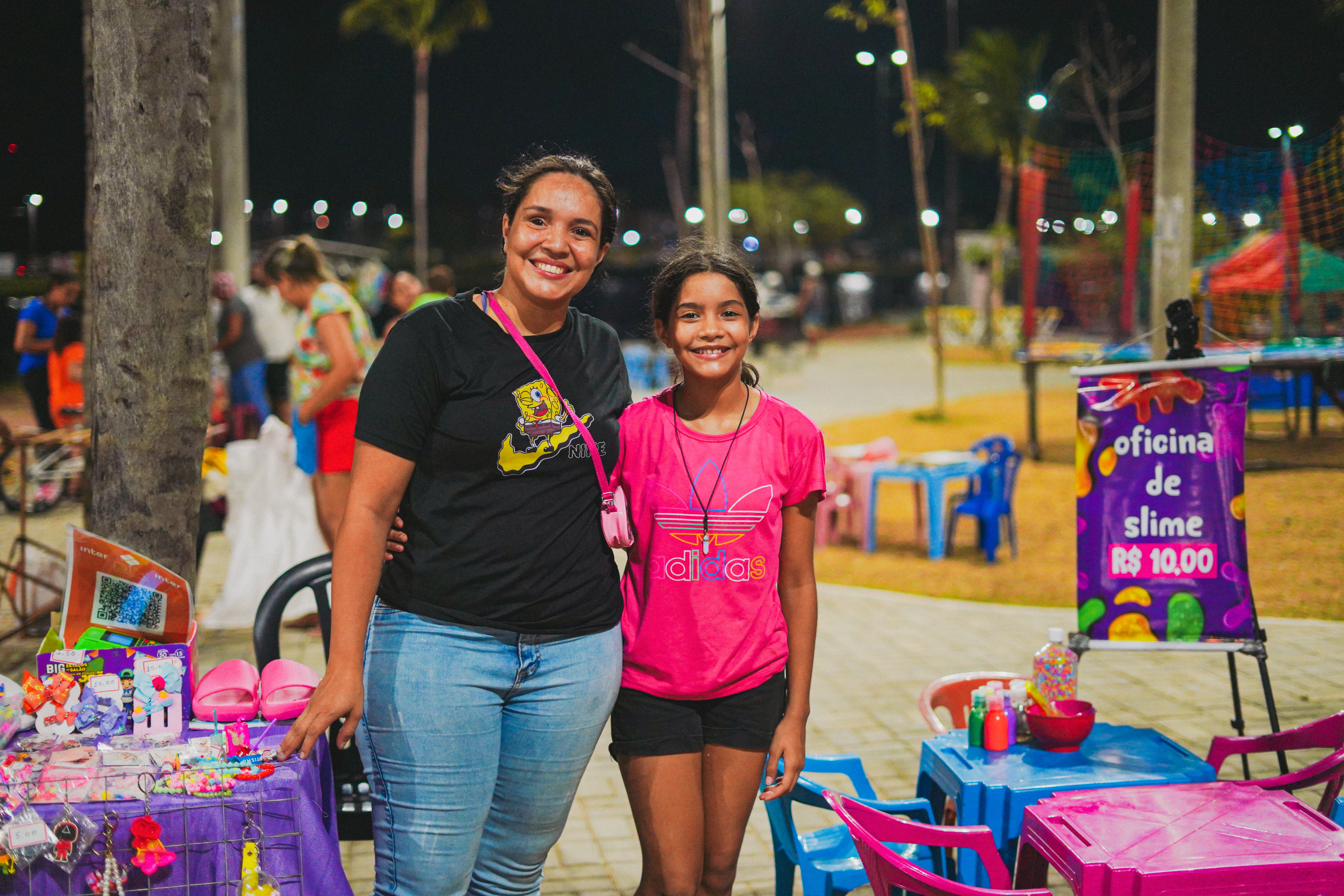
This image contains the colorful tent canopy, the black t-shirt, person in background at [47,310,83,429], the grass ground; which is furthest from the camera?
the colorful tent canopy

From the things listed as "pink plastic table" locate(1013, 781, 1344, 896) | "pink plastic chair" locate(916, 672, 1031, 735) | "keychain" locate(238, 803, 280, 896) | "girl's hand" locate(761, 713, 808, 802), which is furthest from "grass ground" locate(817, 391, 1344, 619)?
"keychain" locate(238, 803, 280, 896)

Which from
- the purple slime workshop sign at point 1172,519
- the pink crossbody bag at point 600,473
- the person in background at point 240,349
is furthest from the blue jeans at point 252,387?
the pink crossbody bag at point 600,473

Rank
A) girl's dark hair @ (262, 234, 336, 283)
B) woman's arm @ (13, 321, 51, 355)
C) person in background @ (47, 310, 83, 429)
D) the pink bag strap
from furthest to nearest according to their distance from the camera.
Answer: woman's arm @ (13, 321, 51, 355) → person in background @ (47, 310, 83, 429) → girl's dark hair @ (262, 234, 336, 283) → the pink bag strap

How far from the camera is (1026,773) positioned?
2828 mm

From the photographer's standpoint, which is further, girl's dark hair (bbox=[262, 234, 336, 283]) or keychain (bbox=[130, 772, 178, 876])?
girl's dark hair (bbox=[262, 234, 336, 283])

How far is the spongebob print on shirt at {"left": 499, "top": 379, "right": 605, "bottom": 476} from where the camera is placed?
2.12m

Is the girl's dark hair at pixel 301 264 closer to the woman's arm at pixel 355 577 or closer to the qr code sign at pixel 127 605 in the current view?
the qr code sign at pixel 127 605

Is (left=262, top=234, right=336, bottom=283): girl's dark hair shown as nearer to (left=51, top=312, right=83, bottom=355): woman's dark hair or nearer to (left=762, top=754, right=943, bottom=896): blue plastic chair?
(left=762, top=754, right=943, bottom=896): blue plastic chair

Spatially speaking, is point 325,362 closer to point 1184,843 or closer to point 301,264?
point 301,264

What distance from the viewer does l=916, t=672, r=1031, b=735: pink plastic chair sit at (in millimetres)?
3439

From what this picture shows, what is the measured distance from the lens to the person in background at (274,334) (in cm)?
993

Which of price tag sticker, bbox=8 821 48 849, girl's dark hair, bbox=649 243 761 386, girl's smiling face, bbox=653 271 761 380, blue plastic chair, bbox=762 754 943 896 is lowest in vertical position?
blue plastic chair, bbox=762 754 943 896

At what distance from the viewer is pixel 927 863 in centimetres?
290

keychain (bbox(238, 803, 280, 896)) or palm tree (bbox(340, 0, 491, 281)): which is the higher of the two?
palm tree (bbox(340, 0, 491, 281))
